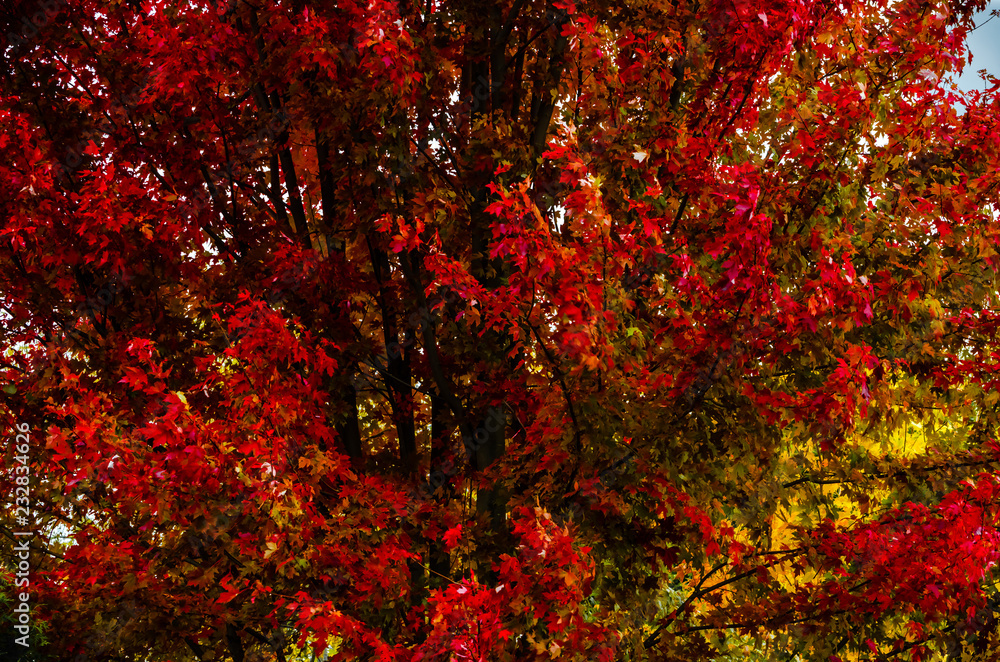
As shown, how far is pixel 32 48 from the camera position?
688cm

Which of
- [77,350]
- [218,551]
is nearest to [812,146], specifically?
[218,551]

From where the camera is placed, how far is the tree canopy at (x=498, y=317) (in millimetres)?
4941

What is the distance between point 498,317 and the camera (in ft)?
16.3

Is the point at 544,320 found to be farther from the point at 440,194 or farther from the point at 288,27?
the point at 288,27

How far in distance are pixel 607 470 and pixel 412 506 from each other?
1653 mm

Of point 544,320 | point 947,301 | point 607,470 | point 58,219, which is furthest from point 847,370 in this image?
point 58,219

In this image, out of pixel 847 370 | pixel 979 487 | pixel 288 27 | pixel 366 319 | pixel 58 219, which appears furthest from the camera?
pixel 366 319

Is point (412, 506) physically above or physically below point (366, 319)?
below

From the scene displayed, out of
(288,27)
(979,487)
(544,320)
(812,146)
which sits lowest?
(979,487)

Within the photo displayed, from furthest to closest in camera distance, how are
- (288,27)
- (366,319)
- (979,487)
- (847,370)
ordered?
(366,319) → (288,27) → (979,487) → (847,370)

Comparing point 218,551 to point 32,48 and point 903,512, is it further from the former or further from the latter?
point 903,512

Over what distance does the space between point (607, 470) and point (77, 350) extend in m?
4.86

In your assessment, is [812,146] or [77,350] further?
[77,350]

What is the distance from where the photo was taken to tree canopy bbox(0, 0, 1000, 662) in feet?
16.2
